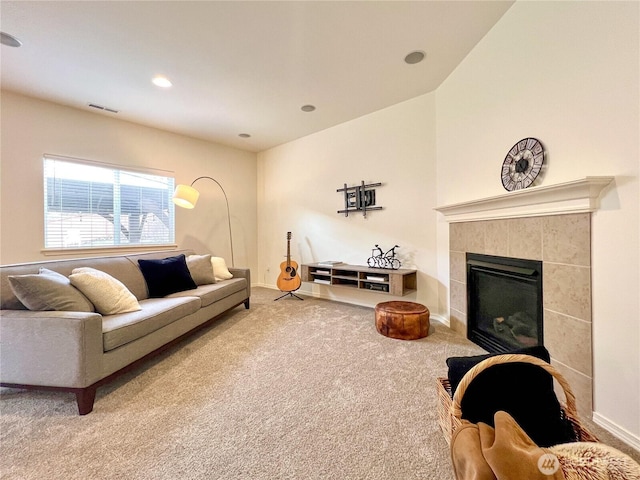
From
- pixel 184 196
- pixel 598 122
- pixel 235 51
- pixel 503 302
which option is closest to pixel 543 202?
pixel 598 122

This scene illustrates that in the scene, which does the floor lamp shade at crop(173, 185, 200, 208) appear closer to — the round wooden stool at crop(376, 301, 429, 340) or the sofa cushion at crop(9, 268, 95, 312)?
the sofa cushion at crop(9, 268, 95, 312)

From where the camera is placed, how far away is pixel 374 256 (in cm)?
362

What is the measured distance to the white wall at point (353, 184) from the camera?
10.6ft

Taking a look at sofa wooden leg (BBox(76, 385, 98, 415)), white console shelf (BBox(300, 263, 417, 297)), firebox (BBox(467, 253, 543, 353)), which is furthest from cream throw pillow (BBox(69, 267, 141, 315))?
firebox (BBox(467, 253, 543, 353))

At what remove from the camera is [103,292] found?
2078 mm

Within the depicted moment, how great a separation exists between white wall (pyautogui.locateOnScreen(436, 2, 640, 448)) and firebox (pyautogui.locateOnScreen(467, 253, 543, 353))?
436mm

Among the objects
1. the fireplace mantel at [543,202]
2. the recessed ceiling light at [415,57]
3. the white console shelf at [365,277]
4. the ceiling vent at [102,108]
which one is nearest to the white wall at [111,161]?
the ceiling vent at [102,108]

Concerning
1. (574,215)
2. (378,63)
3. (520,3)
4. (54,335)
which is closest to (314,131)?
(378,63)

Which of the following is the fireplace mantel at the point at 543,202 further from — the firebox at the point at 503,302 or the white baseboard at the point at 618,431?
the white baseboard at the point at 618,431

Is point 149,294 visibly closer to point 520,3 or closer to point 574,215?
point 574,215

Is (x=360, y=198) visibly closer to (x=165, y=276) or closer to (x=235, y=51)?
(x=235, y=51)

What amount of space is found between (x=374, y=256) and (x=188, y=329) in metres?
2.38

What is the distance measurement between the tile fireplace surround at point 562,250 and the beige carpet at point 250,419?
80 centimetres

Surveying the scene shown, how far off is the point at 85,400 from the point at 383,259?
306 cm
